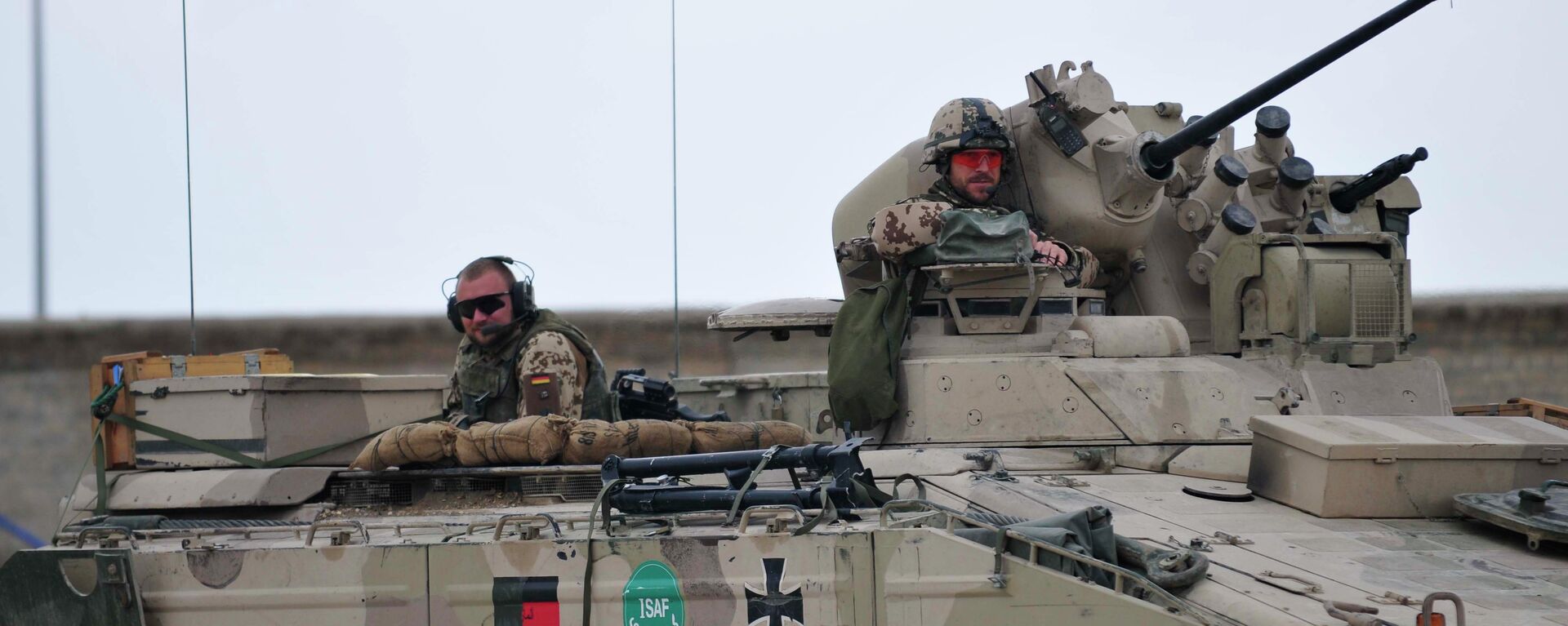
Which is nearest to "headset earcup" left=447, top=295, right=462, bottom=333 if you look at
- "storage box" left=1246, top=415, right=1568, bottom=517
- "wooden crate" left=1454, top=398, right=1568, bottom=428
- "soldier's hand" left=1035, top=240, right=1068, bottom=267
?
"soldier's hand" left=1035, top=240, right=1068, bottom=267

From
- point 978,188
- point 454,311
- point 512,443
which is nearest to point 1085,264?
point 978,188

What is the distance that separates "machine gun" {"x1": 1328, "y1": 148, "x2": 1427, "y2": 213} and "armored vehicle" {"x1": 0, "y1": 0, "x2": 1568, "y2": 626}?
0.02 m

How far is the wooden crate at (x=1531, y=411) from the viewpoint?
33.3ft

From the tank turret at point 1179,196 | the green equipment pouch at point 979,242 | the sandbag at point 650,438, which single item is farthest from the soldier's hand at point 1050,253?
the sandbag at point 650,438

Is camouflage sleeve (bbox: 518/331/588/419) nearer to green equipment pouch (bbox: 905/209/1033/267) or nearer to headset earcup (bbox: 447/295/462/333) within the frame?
headset earcup (bbox: 447/295/462/333)

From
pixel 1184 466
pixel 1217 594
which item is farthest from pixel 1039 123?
pixel 1217 594

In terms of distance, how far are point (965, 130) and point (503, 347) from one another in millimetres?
3127

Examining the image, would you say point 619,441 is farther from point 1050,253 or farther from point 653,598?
point 1050,253

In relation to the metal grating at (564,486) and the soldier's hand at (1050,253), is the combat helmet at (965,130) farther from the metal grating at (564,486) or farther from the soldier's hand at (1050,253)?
the metal grating at (564,486)

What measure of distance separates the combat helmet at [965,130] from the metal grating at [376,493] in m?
3.80

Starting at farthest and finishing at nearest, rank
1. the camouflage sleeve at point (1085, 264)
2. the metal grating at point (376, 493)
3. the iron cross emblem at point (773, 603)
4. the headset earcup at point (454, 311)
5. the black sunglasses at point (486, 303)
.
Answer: the camouflage sleeve at point (1085, 264), the headset earcup at point (454, 311), the black sunglasses at point (486, 303), the metal grating at point (376, 493), the iron cross emblem at point (773, 603)

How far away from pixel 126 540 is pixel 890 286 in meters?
4.16

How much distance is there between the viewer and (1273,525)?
6559 mm

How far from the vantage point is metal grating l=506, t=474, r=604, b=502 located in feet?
25.5
